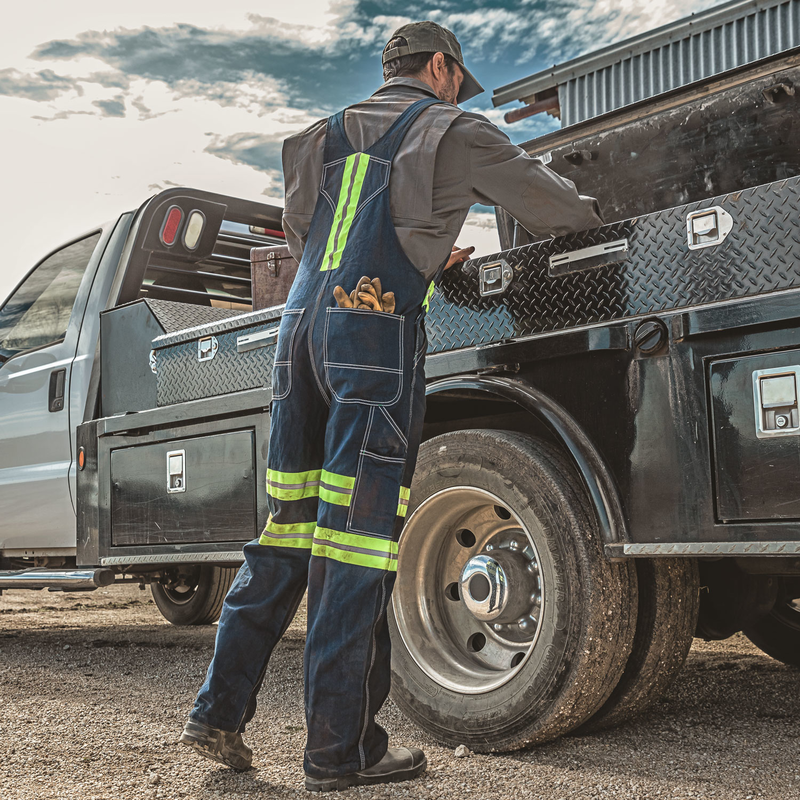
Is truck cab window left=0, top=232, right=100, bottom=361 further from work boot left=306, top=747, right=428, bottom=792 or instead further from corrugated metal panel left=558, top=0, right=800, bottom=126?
corrugated metal panel left=558, top=0, right=800, bottom=126

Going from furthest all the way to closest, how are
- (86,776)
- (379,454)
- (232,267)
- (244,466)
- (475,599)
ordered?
(232,267)
(244,466)
(475,599)
(86,776)
(379,454)

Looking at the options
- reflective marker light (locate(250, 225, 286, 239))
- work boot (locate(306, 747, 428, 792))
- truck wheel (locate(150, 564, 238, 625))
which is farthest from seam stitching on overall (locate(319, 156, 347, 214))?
truck wheel (locate(150, 564, 238, 625))

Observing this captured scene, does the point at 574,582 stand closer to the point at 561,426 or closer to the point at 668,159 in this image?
the point at 561,426

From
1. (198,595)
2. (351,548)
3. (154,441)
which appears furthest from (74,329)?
(351,548)

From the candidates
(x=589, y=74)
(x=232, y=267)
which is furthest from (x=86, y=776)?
(x=589, y=74)

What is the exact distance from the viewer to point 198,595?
598cm

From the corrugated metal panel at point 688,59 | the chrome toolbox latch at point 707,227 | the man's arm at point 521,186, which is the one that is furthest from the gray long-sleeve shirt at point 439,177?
the corrugated metal panel at point 688,59

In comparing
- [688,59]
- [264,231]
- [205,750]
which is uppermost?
[688,59]

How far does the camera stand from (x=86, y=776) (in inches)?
97.3

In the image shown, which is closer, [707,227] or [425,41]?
[707,227]

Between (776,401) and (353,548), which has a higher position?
(776,401)

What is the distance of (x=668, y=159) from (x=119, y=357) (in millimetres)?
2787

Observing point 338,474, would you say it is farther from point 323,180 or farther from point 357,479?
point 323,180

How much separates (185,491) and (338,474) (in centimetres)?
180
